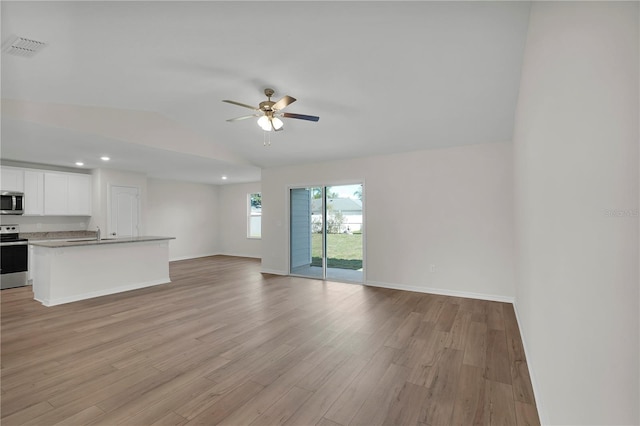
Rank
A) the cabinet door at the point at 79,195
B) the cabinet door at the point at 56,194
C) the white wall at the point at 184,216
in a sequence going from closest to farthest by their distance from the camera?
the cabinet door at the point at 56,194 < the cabinet door at the point at 79,195 < the white wall at the point at 184,216

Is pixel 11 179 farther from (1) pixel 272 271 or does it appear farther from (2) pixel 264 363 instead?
(2) pixel 264 363

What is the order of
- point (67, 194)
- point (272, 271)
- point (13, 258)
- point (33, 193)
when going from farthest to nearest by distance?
point (272, 271) < point (67, 194) < point (33, 193) < point (13, 258)

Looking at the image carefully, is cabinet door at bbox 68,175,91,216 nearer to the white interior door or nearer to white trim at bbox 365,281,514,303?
the white interior door

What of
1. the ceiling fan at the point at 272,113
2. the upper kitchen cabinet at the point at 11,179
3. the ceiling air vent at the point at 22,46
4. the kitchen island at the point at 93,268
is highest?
the ceiling air vent at the point at 22,46

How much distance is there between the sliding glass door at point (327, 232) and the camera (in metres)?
5.87

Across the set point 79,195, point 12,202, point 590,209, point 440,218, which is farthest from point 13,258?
point 590,209

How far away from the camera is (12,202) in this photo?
5543 mm

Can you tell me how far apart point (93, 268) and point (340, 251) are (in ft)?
14.6

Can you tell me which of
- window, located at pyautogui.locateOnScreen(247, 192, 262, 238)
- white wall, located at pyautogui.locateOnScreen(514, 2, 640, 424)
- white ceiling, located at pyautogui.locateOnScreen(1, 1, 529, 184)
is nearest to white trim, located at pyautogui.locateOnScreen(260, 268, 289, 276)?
window, located at pyautogui.locateOnScreen(247, 192, 262, 238)

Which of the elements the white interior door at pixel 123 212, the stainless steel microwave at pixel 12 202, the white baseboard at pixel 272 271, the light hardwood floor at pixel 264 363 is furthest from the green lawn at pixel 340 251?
the stainless steel microwave at pixel 12 202

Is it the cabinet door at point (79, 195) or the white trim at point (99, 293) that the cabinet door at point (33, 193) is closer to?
the cabinet door at point (79, 195)

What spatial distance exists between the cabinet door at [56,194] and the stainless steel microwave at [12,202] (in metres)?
0.39

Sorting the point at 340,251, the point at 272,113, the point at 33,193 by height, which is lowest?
the point at 340,251

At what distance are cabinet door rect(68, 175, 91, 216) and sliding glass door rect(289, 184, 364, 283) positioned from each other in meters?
4.73
